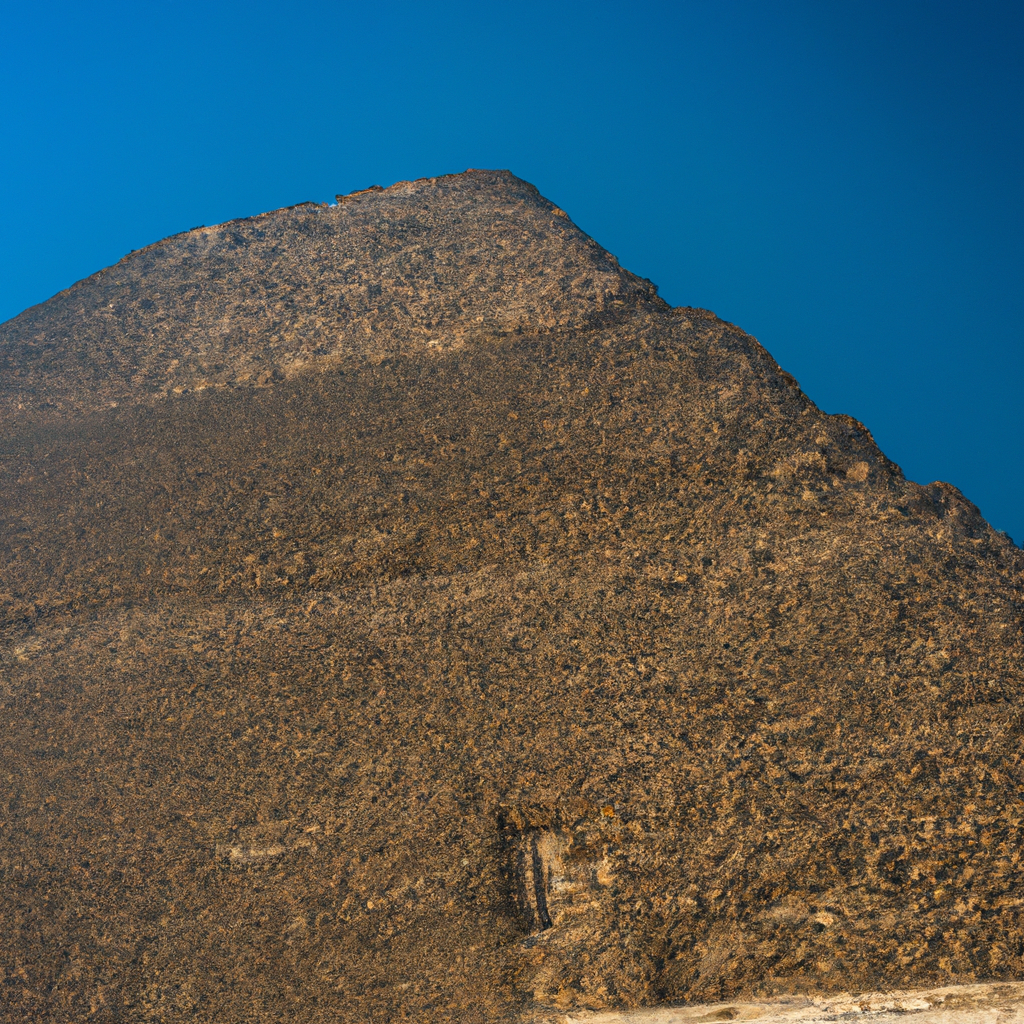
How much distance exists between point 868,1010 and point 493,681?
1097 mm

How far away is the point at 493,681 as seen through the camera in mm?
2057

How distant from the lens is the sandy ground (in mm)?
1818

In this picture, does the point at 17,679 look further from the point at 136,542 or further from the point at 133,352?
the point at 133,352

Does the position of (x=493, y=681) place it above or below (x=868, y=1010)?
above

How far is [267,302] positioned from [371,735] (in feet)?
4.58

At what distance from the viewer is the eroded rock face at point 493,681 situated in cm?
188

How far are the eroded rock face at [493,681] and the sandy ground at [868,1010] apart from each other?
4 centimetres

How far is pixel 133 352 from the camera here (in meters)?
2.64

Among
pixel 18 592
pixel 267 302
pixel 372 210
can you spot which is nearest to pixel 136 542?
pixel 18 592

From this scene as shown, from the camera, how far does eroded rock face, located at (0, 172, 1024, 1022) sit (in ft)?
6.16

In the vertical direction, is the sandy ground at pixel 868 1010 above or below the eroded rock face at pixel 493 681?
below

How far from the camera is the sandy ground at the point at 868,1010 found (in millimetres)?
1818

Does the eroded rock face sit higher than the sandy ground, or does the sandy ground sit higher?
the eroded rock face

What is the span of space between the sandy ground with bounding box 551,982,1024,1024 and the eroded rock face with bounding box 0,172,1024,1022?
38mm
